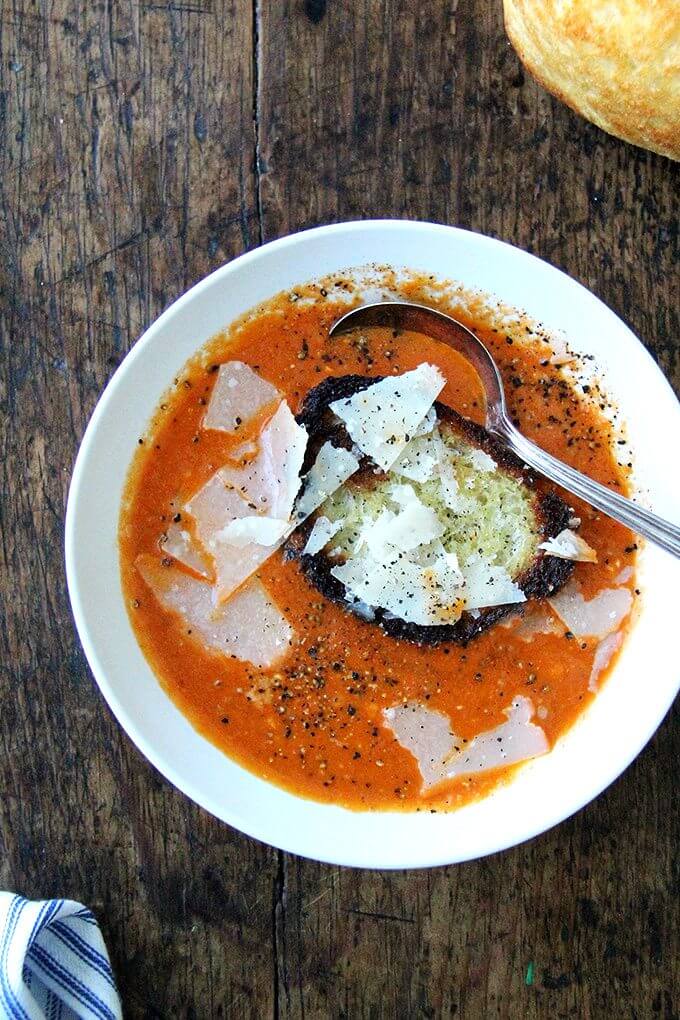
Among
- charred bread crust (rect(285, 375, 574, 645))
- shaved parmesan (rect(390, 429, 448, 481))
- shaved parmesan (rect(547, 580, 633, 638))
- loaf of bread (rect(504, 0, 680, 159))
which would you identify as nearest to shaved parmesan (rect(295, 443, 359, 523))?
charred bread crust (rect(285, 375, 574, 645))

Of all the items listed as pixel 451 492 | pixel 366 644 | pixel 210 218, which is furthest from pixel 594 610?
pixel 210 218

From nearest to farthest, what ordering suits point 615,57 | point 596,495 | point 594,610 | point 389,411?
1. point 615,57
2. point 596,495
3. point 389,411
4. point 594,610

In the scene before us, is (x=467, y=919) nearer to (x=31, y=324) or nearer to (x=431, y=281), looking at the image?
(x=431, y=281)

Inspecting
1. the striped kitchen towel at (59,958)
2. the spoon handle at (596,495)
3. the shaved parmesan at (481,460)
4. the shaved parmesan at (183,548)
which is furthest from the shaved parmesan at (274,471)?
the striped kitchen towel at (59,958)

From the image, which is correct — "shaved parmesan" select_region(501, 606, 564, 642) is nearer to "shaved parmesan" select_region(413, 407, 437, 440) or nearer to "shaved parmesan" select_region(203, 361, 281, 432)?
"shaved parmesan" select_region(413, 407, 437, 440)

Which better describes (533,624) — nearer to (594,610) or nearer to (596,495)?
(594,610)

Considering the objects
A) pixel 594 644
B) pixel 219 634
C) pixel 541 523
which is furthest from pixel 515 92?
pixel 219 634
